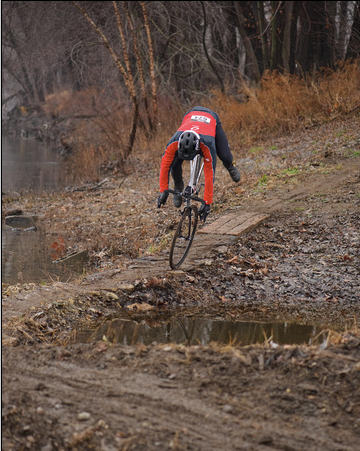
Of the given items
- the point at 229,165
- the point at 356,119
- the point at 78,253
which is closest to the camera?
the point at 229,165

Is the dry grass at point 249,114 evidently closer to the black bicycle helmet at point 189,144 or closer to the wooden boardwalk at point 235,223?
the wooden boardwalk at point 235,223

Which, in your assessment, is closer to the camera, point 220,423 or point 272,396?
point 220,423

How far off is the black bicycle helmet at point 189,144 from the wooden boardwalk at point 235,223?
→ 261 centimetres

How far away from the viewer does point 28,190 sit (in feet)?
61.1

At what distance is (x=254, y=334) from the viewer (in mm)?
6422

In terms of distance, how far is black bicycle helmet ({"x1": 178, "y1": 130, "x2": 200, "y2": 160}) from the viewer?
271 inches

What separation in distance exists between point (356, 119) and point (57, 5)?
47.5 feet

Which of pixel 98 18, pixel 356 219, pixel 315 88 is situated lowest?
pixel 356 219

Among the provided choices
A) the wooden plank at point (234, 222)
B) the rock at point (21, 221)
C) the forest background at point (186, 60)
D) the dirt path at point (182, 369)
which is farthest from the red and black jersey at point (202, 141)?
the forest background at point (186, 60)

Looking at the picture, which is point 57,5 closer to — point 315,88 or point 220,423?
point 315,88

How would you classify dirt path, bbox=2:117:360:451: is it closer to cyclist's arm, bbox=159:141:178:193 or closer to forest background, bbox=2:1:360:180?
cyclist's arm, bbox=159:141:178:193

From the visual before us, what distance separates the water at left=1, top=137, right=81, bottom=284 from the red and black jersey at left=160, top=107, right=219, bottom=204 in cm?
216

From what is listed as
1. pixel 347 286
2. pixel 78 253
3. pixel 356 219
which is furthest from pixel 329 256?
pixel 78 253

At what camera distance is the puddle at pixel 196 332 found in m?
6.18
